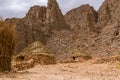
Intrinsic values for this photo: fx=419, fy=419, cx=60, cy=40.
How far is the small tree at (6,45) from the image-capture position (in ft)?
49.6

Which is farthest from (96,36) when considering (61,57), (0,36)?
(0,36)

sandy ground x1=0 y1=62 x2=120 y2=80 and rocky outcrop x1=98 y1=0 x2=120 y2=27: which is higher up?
rocky outcrop x1=98 y1=0 x2=120 y2=27

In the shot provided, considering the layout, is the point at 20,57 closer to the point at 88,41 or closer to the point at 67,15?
the point at 88,41

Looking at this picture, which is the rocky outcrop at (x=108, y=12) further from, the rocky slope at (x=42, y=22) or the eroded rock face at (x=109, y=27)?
the rocky slope at (x=42, y=22)

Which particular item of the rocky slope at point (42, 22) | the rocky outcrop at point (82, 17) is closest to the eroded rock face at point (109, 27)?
the rocky outcrop at point (82, 17)

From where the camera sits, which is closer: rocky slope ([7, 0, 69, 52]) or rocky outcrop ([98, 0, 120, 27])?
rocky slope ([7, 0, 69, 52])

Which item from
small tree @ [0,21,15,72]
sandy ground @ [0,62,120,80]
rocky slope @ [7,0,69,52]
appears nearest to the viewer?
sandy ground @ [0,62,120,80]

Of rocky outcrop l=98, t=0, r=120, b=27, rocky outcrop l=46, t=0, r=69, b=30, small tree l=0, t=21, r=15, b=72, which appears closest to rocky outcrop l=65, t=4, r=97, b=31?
rocky outcrop l=98, t=0, r=120, b=27

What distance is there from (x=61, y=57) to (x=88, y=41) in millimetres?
8904

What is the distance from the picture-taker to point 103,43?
2020 inches

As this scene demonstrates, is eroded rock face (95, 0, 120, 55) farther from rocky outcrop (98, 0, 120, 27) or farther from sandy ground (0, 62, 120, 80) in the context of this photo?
sandy ground (0, 62, 120, 80)

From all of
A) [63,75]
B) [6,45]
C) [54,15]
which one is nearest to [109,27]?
[54,15]

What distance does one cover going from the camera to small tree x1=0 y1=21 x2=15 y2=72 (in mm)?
15133

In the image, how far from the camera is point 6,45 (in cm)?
1526
